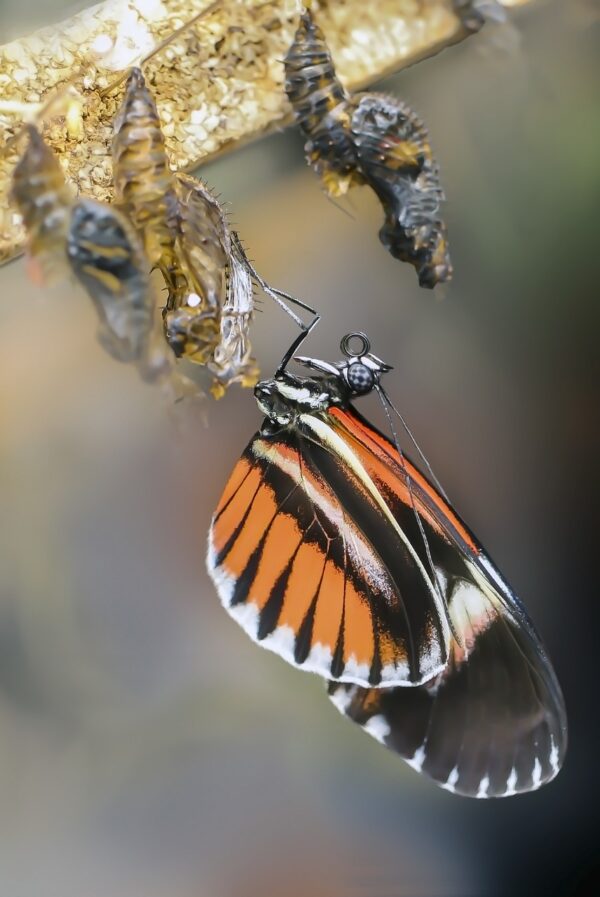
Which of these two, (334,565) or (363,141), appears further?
(334,565)

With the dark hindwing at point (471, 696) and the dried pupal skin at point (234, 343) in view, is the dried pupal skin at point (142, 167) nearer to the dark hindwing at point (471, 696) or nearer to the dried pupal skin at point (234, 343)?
the dried pupal skin at point (234, 343)

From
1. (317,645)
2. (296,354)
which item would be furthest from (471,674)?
(296,354)

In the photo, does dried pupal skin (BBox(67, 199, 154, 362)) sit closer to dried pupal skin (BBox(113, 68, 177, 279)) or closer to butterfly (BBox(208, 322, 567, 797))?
dried pupal skin (BBox(113, 68, 177, 279))

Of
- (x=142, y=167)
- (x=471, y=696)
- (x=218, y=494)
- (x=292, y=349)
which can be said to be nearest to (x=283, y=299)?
(x=292, y=349)

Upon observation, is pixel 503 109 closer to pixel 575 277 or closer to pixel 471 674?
pixel 575 277

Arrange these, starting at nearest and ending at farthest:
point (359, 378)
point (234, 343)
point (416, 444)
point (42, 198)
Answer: point (42, 198) → point (234, 343) → point (359, 378) → point (416, 444)

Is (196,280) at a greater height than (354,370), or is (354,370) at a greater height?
A: (196,280)

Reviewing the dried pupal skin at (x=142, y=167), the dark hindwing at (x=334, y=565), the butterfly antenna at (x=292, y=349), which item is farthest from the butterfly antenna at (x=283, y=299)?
the dried pupal skin at (x=142, y=167)

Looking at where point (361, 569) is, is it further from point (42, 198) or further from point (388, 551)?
point (42, 198)
